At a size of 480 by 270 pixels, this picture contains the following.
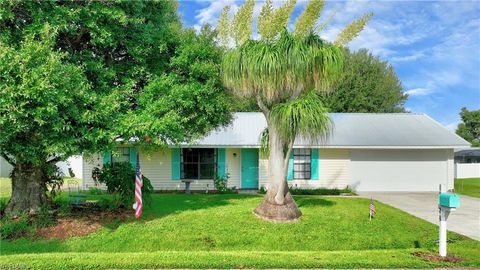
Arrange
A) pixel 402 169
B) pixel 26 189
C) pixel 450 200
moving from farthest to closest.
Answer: pixel 402 169, pixel 26 189, pixel 450 200

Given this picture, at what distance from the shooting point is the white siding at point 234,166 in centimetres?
1916

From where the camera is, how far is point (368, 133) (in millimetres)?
19781

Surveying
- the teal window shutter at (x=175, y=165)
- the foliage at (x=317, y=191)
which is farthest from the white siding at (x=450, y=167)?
the teal window shutter at (x=175, y=165)

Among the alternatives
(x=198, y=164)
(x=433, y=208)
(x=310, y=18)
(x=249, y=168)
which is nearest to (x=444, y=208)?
(x=310, y=18)

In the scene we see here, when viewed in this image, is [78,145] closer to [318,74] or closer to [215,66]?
[215,66]

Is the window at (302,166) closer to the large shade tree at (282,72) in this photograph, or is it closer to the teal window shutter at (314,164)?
the teal window shutter at (314,164)

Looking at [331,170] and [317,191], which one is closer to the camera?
[317,191]

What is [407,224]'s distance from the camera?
11.0 meters

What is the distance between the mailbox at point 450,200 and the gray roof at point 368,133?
9.29 m

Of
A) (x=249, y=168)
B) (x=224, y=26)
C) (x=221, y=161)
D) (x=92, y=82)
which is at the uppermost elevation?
(x=224, y=26)

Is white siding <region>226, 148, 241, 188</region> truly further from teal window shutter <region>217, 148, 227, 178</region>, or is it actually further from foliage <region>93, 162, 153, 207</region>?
foliage <region>93, 162, 153, 207</region>

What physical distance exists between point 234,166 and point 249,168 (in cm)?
75

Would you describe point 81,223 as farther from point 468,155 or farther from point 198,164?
point 468,155

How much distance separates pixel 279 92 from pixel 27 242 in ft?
23.8
